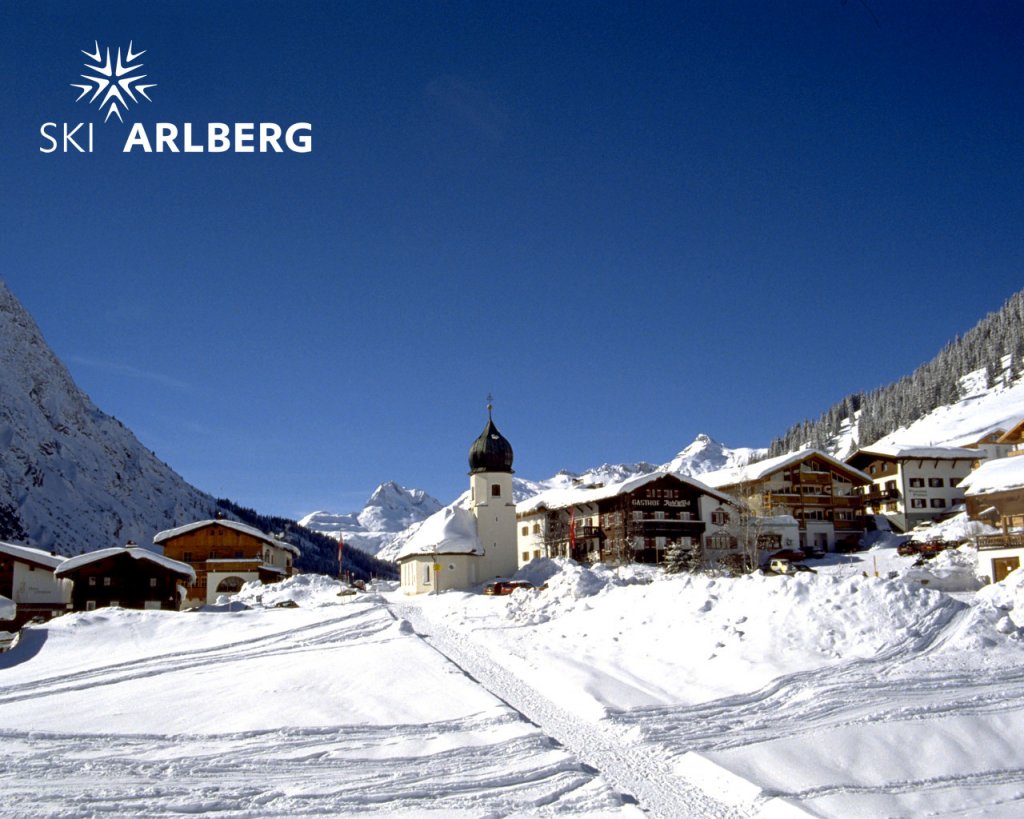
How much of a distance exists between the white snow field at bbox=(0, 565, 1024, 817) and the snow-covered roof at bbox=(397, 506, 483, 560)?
109 feet

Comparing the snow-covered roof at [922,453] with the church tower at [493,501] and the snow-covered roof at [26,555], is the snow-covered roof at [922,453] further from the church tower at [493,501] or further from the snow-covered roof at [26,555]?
the snow-covered roof at [26,555]

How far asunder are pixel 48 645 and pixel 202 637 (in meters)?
5.06

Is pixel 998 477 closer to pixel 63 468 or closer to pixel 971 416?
pixel 971 416

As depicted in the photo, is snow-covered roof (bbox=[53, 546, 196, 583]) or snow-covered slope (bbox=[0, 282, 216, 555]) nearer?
snow-covered roof (bbox=[53, 546, 196, 583])

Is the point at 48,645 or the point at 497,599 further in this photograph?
the point at 497,599

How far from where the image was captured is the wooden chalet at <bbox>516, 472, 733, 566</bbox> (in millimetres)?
65812

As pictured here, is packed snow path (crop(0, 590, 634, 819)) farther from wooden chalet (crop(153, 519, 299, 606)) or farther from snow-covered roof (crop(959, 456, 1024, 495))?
wooden chalet (crop(153, 519, 299, 606))

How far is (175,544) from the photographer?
69438mm

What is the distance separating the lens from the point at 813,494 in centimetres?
7238

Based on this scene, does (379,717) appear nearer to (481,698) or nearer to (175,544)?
(481,698)

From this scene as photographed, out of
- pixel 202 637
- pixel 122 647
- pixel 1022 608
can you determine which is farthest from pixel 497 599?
pixel 1022 608

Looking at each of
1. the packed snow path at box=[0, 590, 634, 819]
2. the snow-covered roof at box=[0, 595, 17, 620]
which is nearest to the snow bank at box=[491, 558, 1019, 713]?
the packed snow path at box=[0, 590, 634, 819]

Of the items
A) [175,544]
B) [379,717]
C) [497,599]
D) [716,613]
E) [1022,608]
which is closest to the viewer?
[379,717]

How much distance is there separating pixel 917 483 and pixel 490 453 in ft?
124
